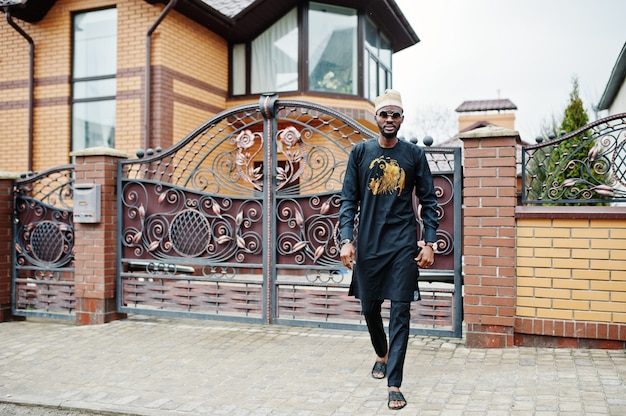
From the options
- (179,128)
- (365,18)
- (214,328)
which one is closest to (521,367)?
(214,328)

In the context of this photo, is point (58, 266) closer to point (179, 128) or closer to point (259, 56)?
point (179, 128)

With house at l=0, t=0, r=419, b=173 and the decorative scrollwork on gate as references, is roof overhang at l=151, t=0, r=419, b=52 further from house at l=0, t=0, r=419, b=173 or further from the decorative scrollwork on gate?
the decorative scrollwork on gate

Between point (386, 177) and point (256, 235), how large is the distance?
282cm

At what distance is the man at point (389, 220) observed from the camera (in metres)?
4.21

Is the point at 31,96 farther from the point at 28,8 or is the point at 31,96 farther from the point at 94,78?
the point at 28,8

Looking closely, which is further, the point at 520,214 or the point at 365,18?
the point at 365,18

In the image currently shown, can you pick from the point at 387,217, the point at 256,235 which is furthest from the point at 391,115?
the point at 256,235

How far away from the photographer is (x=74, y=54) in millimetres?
12656

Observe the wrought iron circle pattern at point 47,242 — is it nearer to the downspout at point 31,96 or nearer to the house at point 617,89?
the downspout at point 31,96

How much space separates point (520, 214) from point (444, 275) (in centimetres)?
93

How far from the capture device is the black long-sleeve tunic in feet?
13.9

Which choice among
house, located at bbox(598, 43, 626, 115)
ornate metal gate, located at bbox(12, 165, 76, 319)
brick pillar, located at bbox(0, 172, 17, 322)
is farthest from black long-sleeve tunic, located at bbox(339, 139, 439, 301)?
house, located at bbox(598, 43, 626, 115)

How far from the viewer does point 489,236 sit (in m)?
5.69

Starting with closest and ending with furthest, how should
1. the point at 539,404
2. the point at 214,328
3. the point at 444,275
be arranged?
the point at 539,404 < the point at 444,275 < the point at 214,328
